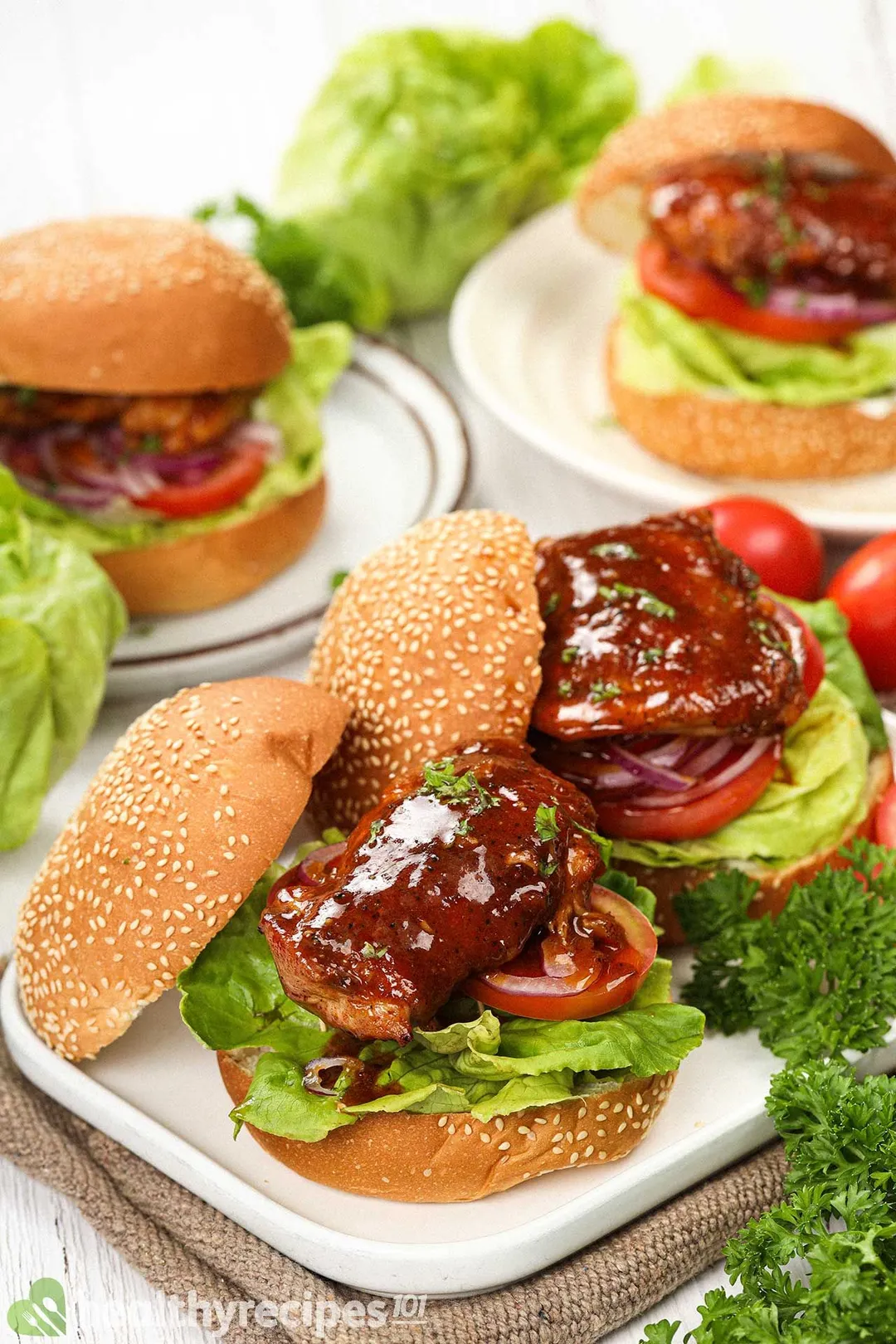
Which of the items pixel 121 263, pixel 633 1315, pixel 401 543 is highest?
pixel 121 263

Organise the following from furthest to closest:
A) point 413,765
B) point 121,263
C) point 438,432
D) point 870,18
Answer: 1. point 870,18
2. point 438,432
3. point 121,263
4. point 413,765

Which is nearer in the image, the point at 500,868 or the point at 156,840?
the point at 500,868

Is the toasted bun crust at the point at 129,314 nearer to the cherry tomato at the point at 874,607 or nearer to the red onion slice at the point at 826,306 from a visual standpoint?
the red onion slice at the point at 826,306

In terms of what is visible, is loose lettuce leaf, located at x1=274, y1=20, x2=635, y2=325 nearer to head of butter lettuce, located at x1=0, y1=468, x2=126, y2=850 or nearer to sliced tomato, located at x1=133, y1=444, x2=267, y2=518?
sliced tomato, located at x1=133, y1=444, x2=267, y2=518

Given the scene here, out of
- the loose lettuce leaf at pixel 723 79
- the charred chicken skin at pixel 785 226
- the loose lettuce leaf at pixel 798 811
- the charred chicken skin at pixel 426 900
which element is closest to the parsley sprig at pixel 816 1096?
the loose lettuce leaf at pixel 798 811

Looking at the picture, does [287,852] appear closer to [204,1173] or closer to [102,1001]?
[102,1001]

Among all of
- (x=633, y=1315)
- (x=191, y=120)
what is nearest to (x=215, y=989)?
(x=633, y=1315)
